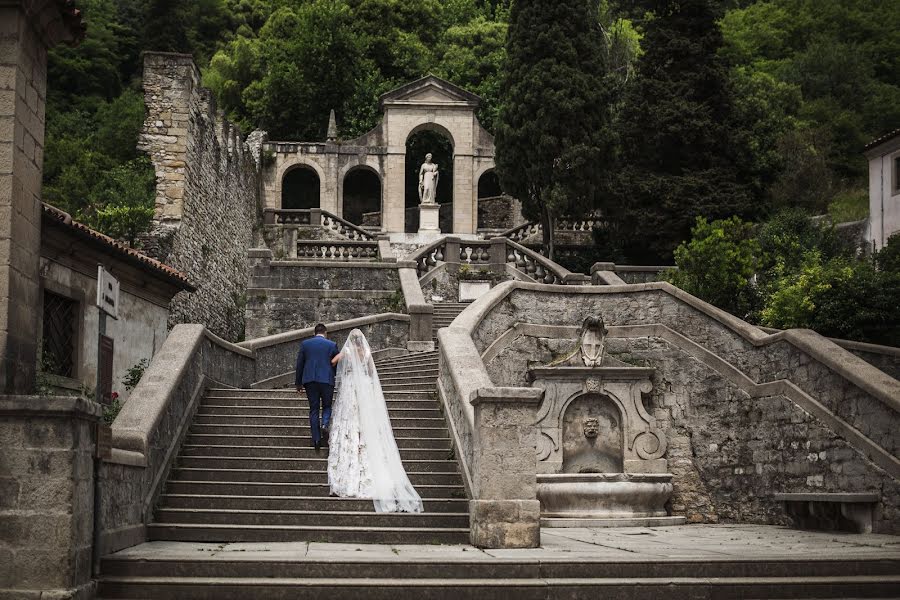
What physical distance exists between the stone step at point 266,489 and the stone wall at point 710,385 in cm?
562

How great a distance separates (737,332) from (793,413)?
7.47ft

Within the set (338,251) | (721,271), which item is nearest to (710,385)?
(721,271)

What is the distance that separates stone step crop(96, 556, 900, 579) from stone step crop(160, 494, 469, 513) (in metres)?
2.31

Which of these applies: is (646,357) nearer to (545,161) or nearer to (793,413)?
(793,413)

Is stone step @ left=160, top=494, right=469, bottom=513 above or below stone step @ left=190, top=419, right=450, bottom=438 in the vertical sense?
below

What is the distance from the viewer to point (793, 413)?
53.1ft

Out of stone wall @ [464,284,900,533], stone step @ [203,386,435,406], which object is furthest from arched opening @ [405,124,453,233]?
stone step @ [203,386,435,406]

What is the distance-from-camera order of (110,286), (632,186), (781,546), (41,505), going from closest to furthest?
(41,505) → (110,286) → (781,546) → (632,186)

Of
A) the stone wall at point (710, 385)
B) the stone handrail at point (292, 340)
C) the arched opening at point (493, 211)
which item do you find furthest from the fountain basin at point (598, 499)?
the arched opening at point (493, 211)

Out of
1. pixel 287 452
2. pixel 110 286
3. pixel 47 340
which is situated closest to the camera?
pixel 110 286

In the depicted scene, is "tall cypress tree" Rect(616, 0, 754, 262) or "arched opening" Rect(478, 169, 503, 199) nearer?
"tall cypress tree" Rect(616, 0, 754, 262)

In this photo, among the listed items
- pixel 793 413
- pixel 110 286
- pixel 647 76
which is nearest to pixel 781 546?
pixel 793 413

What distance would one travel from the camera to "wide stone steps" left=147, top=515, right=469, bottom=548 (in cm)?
1043

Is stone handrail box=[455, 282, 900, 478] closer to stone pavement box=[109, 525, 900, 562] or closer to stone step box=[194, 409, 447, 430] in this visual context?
stone pavement box=[109, 525, 900, 562]
